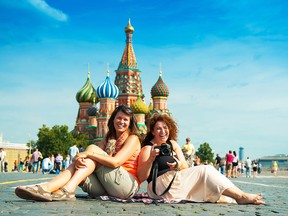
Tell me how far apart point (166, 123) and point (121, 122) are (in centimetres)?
61

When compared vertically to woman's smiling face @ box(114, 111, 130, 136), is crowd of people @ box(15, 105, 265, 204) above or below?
below

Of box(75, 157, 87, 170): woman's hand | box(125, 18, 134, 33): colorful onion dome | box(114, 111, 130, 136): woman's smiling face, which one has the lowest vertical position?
box(75, 157, 87, 170): woman's hand

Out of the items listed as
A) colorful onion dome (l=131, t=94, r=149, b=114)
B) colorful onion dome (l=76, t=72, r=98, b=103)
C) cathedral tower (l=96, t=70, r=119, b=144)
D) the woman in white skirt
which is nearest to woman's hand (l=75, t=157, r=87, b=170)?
the woman in white skirt

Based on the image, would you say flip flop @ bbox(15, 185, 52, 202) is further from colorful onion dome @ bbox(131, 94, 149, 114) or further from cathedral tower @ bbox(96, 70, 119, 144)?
cathedral tower @ bbox(96, 70, 119, 144)

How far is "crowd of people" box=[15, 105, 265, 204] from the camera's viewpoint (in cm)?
570

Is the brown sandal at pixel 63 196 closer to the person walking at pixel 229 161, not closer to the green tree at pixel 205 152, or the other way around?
the person walking at pixel 229 161

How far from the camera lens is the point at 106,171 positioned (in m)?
5.84

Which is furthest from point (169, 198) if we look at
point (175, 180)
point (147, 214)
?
point (147, 214)

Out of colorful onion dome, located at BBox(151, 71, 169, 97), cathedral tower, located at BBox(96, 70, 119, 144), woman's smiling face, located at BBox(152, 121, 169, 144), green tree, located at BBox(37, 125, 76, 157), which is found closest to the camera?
woman's smiling face, located at BBox(152, 121, 169, 144)

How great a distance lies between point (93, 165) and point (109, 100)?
60.6 m

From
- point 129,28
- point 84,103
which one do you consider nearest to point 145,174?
point 84,103

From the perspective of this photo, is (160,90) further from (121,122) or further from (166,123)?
(166,123)

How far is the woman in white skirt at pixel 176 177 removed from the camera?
5.75m

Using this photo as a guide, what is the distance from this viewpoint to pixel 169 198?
19.2 feet
